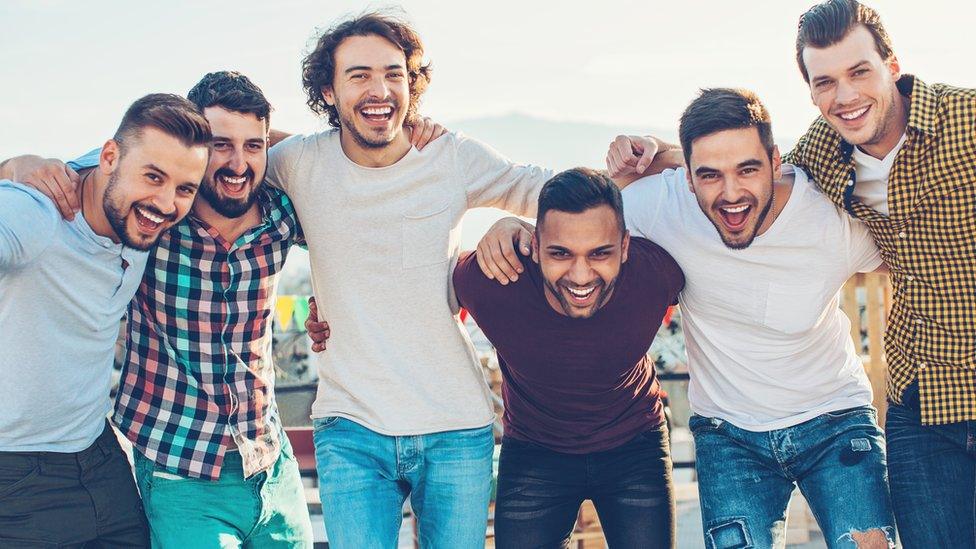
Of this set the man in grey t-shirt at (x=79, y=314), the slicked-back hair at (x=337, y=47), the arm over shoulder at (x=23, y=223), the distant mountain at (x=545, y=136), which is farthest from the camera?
the distant mountain at (x=545, y=136)

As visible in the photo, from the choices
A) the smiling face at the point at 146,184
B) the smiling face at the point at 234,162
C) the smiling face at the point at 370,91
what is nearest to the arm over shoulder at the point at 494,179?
the smiling face at the point at 370,91

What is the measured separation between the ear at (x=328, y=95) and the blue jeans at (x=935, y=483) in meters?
2.29

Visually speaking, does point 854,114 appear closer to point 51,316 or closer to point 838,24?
point 838,24

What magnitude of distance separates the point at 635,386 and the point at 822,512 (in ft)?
2.49

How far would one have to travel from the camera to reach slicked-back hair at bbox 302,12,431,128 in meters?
3.80

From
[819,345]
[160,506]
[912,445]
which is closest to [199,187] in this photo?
[160,506]

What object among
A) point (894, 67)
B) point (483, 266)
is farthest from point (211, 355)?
point (894, 67)

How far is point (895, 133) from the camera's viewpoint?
3490 mm

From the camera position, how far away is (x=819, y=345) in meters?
3.69

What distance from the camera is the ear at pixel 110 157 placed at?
328 centimetres

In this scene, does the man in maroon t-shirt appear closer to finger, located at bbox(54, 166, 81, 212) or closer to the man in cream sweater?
the man in cream sweater

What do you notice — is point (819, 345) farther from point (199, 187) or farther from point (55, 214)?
point (55, 214)

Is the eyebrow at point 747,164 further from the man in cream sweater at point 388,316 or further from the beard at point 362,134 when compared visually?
the beard at point 362,134

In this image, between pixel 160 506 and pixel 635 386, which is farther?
pixel 635 386
